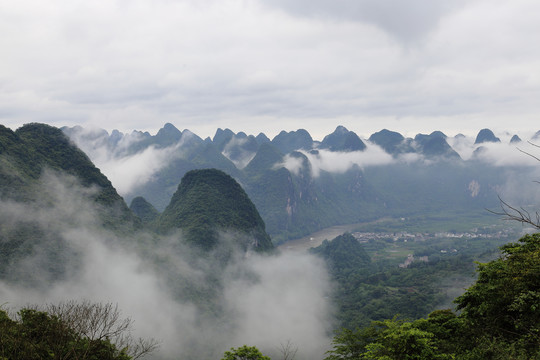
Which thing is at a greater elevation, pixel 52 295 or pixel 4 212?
pixel 4 212

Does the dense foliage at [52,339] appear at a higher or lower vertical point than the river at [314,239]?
higher

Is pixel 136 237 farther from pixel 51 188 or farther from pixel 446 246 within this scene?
pixel 446 246

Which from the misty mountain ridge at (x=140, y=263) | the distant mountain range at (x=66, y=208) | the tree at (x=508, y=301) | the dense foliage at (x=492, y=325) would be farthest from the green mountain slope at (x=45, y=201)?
the tree at (x=508, y=301)

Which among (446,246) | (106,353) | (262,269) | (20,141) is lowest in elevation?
(446,246)

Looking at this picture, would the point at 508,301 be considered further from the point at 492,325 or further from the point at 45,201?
the point at 45,201

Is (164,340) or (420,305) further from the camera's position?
(420,305)

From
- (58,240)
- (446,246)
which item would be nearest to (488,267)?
(58,240)

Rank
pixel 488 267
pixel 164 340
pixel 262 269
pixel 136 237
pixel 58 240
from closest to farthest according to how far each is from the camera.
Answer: pixel 488 267
pixel 164 340
pixel 58 240
pixel 136 237
pixel 262 269

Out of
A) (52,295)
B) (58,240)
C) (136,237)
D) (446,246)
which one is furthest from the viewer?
(446,246)

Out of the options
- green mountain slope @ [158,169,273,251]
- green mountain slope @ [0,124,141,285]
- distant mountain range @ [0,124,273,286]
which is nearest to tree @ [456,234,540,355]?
green mountain slope @ [0,124,141,285]

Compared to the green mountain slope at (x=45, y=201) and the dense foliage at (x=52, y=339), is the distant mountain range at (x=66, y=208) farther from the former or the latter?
the dense foliage at (x=52, y=339)

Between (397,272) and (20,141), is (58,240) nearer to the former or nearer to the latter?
(20,141)
